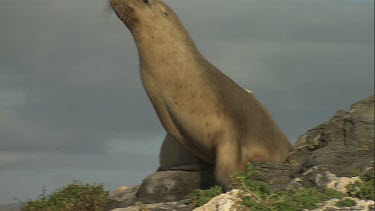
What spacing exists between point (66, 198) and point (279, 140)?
398 cm

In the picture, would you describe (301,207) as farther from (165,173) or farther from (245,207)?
(165,173)

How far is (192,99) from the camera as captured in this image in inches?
447

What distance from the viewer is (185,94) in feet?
37.2

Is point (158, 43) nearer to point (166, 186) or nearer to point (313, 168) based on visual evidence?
point (166, 186)

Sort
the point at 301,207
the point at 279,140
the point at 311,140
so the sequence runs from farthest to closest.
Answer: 1. the point at 279,140
2. the point at 311,140
3. the point at 301,207

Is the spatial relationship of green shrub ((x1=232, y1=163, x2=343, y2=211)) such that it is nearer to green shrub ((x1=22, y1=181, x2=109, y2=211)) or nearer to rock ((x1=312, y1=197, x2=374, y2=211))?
rock ((x1=312, y1=197, x2=374, y2=211))

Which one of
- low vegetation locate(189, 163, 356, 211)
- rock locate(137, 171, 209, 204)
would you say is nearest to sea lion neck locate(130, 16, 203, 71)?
rock locate(137, 171, 209, 204)

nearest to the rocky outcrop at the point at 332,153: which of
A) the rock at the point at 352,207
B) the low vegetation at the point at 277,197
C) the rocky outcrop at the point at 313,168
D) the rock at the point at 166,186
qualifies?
the rocky outcrop at the point at 313,168

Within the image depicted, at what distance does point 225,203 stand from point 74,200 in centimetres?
429

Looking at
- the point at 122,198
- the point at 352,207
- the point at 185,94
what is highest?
the point at 185,94

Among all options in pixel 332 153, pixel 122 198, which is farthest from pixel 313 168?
pixel 122 198

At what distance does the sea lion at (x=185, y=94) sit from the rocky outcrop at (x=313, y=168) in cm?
64

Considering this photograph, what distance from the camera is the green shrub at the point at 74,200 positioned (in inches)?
438

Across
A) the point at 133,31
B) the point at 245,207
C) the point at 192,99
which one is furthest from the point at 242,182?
the point at 133,31
